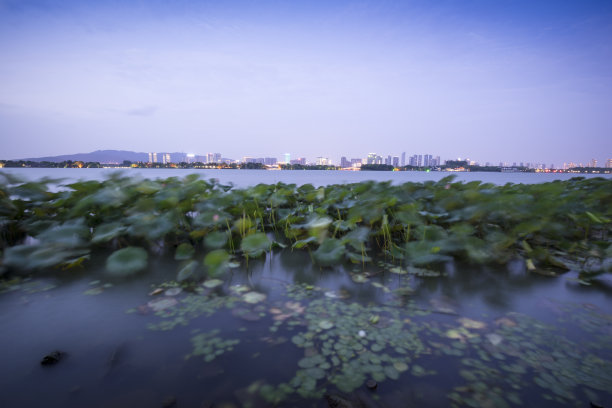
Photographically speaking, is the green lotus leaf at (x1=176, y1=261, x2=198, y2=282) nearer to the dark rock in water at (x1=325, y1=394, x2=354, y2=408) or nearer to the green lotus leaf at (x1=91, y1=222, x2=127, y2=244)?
the green lotus leaf at (x1=91, y1=222, x2=127, y2=244)

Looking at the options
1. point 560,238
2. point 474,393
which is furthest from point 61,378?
point 560,238

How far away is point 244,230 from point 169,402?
1.73m

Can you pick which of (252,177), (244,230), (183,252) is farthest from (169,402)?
(252,177)

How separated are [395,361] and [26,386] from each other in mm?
1343

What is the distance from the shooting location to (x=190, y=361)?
1.10 metres

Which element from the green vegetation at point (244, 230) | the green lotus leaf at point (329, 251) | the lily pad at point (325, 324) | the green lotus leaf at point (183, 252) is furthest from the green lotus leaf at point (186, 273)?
the lily pad at point (325, 324)

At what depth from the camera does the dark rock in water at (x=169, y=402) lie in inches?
35.3

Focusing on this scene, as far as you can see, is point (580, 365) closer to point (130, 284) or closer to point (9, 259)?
point (130, 284)

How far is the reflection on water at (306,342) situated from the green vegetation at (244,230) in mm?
241

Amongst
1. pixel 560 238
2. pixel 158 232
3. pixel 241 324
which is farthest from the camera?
pixel 560 238

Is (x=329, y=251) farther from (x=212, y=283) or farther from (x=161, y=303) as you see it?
(x=161, y=303)

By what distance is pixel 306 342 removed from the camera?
1222 millimetres

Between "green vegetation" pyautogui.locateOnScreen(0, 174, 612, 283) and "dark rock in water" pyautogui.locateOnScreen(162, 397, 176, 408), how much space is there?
2.78ft

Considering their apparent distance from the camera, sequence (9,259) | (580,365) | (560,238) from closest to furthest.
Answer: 1. (580,365)
2. (9,259)
3. (560,238)
